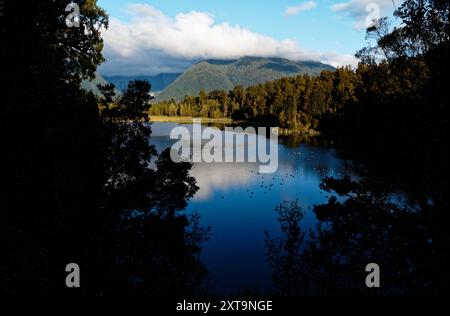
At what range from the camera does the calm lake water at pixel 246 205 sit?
29753mm

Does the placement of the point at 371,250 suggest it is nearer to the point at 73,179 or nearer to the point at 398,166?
the point at 398,166

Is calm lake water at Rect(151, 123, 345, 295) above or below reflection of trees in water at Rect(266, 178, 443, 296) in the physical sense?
below

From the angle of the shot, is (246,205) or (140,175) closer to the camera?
(140,175)

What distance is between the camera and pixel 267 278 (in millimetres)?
28156

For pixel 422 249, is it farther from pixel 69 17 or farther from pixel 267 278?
pixel 69 17

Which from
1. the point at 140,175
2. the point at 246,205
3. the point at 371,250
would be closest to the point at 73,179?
the point at 140,175

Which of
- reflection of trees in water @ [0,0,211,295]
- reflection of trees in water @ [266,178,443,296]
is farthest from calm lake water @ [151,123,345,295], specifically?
reflection of trees in water @ [0,0,211,295]

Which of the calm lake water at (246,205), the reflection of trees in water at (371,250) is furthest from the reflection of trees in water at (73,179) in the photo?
the calm lake water at (246,205)

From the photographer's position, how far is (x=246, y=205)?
47.3m

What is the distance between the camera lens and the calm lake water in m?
29.8

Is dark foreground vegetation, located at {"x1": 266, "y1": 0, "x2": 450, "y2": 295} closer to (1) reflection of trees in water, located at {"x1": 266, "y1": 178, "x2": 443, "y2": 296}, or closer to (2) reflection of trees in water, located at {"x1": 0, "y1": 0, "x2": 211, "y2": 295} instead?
(1) reflection of trees in water, located at {"x1": 266, "y1": 178, "x2": 443, "y2": 296}

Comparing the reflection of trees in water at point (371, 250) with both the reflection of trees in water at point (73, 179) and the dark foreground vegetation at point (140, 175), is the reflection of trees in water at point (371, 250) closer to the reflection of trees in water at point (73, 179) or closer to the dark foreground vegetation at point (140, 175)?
the dark foreground vegetation at point (140, 175)

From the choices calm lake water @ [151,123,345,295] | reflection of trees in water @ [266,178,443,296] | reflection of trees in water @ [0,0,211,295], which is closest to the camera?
reflection of trees in water @ [0,0,211,295]
